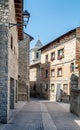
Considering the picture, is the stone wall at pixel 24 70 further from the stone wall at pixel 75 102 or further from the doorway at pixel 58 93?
the stone wall at pixel 75 102

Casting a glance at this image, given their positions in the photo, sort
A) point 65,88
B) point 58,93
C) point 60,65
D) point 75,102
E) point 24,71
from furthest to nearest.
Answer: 1. point 60,65
2. point 58,93
3. point 65,88
4. point 24,71
5. point 75,102

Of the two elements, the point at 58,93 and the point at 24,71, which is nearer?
the point at 24,71

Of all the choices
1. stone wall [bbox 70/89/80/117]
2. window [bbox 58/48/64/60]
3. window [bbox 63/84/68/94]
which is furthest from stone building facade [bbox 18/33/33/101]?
stone wall [bbox 70/89/80/117]

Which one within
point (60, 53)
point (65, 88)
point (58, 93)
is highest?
point (60, 53)

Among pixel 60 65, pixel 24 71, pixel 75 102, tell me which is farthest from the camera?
pixel 60 65

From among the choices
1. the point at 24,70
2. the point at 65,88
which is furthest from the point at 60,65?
the point at 24,70

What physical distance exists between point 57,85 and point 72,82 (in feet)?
48.3

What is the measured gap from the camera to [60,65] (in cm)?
3203

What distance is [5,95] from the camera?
1094 cm

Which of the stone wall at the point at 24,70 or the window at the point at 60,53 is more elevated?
the window at the point at 60,53

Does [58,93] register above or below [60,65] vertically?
below

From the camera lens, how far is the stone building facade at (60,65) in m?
28.3

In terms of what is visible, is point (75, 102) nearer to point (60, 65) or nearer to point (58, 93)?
point (58, 93)

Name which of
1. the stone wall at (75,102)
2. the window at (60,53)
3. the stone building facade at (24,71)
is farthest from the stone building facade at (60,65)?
the stone wall at (75,102)
